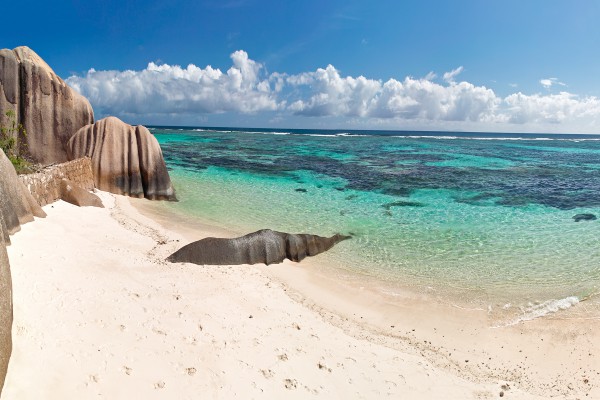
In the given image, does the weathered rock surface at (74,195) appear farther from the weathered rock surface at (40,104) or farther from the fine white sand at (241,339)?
the weathered rock surface at (40,104)

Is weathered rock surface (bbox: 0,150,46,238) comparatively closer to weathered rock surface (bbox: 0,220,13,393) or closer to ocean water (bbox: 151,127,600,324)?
weathered rock surface (bbox: 0,220,13,393)

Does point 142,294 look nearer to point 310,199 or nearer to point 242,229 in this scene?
point 242,229

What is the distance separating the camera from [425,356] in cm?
782

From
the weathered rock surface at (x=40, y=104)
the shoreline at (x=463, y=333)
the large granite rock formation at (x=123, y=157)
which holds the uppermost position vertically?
the weathered rock surface at (x=40, y=104)

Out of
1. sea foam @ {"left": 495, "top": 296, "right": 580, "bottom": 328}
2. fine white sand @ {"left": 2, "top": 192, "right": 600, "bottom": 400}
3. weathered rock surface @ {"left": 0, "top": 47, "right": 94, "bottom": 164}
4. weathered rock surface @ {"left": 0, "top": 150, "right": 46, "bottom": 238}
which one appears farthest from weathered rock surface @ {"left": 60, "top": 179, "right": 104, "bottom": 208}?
sea foam @ {"left": 495, "top": 296, "right": 580, "bottom": 328}

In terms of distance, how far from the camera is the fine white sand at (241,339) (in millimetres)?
5852

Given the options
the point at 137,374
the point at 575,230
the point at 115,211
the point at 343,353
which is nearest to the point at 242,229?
the point at 115,211

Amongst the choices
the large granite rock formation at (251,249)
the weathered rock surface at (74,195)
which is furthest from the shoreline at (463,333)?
the weathered rock surface at (74,195)

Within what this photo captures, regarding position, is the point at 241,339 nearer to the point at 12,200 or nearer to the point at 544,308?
the point at 12,200

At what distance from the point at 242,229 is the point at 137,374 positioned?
9826 millimetres

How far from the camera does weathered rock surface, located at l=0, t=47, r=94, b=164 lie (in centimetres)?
1892

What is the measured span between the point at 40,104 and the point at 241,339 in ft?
60.2

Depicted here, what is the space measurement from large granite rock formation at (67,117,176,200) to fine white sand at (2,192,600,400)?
8794 millimetres

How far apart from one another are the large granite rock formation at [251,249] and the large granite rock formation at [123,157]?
9787 mm
